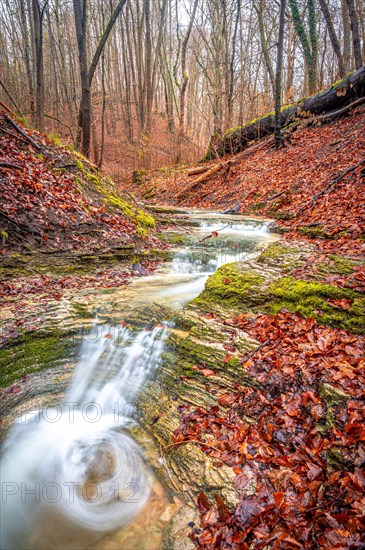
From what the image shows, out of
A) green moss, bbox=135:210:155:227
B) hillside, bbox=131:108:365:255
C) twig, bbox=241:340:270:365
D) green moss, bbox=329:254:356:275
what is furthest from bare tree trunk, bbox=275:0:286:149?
twig, bbox=241:340:270:365

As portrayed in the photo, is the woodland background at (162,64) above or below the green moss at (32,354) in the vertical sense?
above

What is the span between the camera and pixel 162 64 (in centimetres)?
2430

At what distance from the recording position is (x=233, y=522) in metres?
2.16

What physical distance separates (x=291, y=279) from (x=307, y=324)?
922 mm

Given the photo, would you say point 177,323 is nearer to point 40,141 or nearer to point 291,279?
point 291,279

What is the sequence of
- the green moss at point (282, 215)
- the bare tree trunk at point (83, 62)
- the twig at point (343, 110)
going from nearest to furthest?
1. the bare tree trunk at point (83, 62)
2. the green moss at point (282, 215)
3. the twig at point (343, 110)

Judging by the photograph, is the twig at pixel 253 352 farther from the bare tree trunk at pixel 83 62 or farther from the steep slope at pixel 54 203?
the bare tree trunk at pixel 83 62

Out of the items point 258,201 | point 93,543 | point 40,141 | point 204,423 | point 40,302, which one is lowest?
point 93,543

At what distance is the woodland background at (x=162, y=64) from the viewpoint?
1073cm

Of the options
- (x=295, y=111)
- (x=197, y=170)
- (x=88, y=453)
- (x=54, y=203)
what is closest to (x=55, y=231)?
(x=54, y=203)

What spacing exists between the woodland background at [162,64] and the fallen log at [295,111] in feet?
2.71

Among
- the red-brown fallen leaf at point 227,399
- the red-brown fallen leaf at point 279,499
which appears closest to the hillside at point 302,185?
the red-brown fallen leaf at point 227,399

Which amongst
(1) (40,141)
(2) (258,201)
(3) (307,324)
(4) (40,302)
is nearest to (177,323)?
(3) (307,324)

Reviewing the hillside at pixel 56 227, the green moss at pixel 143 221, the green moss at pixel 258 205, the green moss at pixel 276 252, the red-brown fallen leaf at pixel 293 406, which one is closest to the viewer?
the red-brown fallen leaf at pixel 293 406
